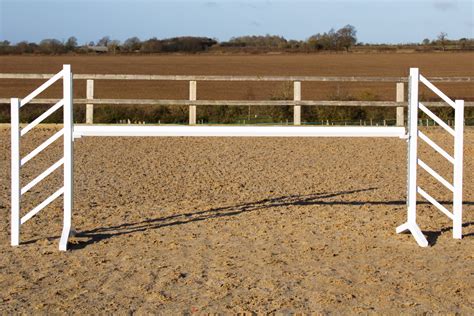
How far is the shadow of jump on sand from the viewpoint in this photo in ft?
24.0

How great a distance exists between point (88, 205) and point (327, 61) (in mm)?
52823

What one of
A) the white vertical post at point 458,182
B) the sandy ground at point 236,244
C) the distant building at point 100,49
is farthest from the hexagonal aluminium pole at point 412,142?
the distant building at point 100,49

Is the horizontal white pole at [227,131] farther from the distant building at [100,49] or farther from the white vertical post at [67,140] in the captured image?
the distant building at [100,49]

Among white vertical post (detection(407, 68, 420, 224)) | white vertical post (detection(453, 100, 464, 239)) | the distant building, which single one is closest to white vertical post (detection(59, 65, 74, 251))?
white vertical post (detection(407, 68, 420, 224))

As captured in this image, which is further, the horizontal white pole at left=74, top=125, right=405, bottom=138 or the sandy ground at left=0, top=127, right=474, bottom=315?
the horizontal white pole at left=74, top=125, right=405, bottom=138

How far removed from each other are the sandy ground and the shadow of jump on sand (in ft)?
0.06

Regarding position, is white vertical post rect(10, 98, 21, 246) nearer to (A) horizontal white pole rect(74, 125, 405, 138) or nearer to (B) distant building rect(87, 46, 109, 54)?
(A) horizontal white pole rect(74, 125, 405, 138)

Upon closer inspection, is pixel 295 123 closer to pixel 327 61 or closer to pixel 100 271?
pixel 100 271

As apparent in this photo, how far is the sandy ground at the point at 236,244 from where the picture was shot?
533cm

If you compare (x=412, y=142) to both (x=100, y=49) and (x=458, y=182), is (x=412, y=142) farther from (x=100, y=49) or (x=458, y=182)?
(x=100, y=49)

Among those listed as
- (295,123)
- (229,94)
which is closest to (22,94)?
(229,94)

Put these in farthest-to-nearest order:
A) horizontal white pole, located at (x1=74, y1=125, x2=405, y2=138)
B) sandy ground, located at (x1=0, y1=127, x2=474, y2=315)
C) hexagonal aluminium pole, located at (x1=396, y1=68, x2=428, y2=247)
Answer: hexagonal aluminium pole, located at (x1=396, y1=68, x2=428, y2=247), horizontal white pole, located at (x1=74, y1=125, x2=405, y2=138), sandy ground, located at (x1=0, y1=127, x2=474, y2=315)

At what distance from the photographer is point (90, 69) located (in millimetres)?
49719

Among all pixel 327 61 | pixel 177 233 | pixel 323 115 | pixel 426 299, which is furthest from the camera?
pixel 327 61
